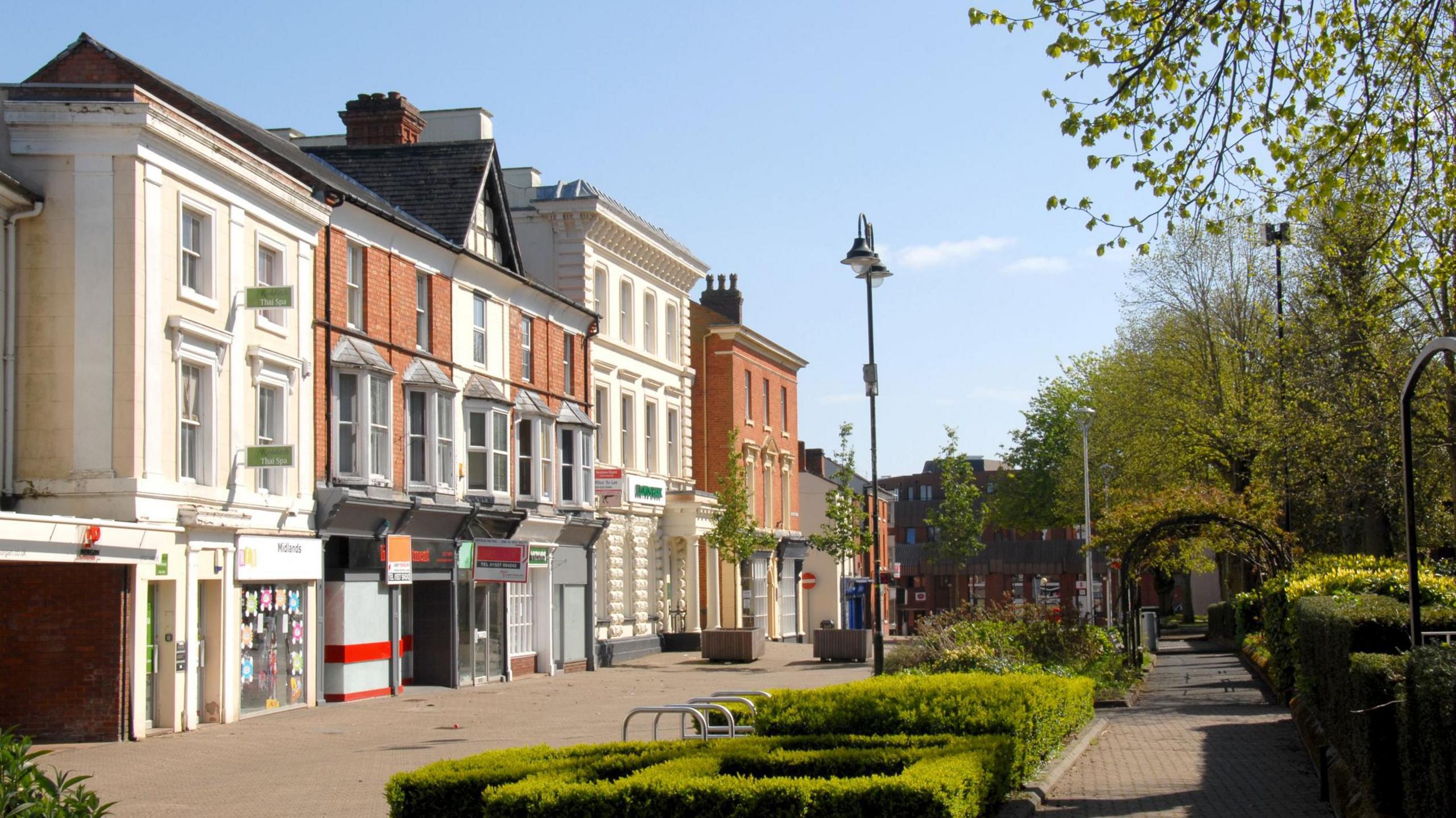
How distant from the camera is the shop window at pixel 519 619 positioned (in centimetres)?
3438

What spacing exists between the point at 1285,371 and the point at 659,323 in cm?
2136

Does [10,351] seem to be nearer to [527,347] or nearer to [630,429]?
[527,347]

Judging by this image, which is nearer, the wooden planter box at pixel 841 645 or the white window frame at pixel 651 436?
the wooden planter box at pixel 841 645

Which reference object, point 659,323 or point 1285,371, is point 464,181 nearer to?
point 659,323

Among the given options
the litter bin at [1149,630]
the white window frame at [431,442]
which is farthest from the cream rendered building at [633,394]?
the litter bin at [1149,630]

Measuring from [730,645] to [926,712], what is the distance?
89.2 ft

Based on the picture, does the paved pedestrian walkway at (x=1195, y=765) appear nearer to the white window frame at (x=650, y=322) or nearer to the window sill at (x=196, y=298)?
the window sill at (x=196, y=298)

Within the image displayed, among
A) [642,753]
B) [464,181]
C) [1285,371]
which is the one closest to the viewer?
[642,753]

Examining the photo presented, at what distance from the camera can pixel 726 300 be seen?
56375mm

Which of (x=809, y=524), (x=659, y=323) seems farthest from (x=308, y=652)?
(x=809, y=524)

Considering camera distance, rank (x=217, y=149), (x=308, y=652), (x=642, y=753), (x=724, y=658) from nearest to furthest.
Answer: (x=642, y=753), (x=217, y=149), (x=308, y=652), (x=724, y=658)

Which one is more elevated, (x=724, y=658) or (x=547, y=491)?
(x=547, y=491)

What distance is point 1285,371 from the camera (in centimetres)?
2959

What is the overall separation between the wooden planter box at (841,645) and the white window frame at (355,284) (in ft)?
57.4
